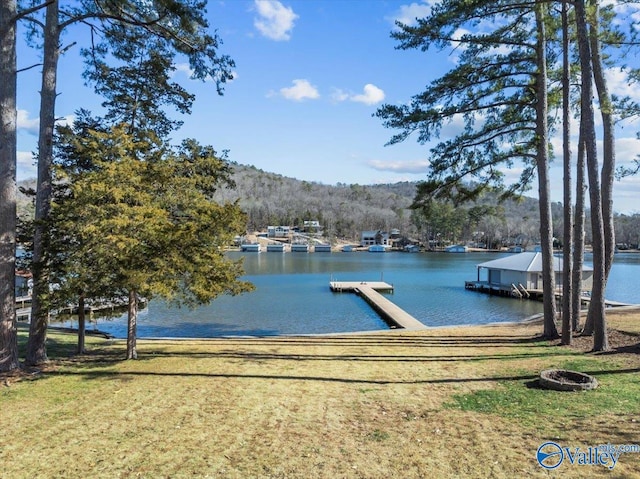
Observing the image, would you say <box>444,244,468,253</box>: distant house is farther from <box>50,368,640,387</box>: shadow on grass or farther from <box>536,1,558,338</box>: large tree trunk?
<box>50,368,640,387</box>: shadow on grass

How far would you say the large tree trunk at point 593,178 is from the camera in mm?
8758

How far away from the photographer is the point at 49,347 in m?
11.6

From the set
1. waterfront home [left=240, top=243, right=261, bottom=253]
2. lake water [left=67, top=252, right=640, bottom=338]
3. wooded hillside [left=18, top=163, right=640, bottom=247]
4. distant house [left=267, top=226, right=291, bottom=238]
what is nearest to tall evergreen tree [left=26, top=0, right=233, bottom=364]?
lake water [left=67, top=252, right=640, bottom=338]

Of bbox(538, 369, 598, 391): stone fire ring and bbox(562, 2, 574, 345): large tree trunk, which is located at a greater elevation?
bbox(562, 2, 574, 345): large tree trunk

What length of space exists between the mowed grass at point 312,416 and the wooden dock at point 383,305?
28.9ft

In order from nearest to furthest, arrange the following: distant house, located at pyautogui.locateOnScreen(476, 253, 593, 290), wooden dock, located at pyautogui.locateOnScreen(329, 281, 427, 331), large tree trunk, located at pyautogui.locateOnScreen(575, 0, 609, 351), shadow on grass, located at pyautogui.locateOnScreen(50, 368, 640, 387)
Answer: shadow on grass, located at pyautogui.locateOnScreen(50, 368, 640, 387) → large tree trunk, located at pyautogui.locateOnScreen(575, 0, 609, 351) → wooden dock, located at pyautogui.locateOnScreen(329, 281, 427, 331) → distant house, located at pyautogui.locateOnScreen(476, 253, 593, 290)

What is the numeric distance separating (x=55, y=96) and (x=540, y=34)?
10911 millimetres

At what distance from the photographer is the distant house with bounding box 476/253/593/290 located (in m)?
32.9

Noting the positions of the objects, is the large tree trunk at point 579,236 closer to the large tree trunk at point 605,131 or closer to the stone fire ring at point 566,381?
the large tree trunk at point 605,131

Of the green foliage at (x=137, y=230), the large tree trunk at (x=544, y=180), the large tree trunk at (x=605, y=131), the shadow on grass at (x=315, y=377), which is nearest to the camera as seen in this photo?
the shadow on grass at (x=315, y=377)

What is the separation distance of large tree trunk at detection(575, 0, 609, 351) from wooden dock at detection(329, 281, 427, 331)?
7.50m

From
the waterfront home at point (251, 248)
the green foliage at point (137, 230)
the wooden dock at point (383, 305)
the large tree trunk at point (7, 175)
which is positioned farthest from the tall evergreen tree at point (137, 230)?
the waterfront home at point (251, 248)

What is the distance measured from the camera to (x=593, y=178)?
8883 mm

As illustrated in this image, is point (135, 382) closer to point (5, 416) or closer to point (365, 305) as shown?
point (5, 416)
